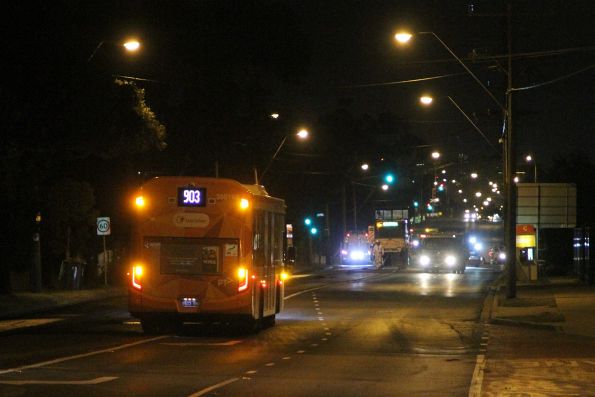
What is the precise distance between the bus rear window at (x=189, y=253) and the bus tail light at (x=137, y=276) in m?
0.37

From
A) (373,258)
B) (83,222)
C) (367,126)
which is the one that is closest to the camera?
(83,222)

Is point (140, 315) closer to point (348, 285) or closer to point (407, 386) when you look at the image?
point (407, 386)

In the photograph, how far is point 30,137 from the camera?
97.6ft

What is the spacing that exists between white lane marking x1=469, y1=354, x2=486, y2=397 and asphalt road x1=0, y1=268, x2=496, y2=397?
102 millimetres

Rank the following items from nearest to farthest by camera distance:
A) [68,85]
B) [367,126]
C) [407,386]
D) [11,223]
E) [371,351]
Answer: [407,386], [371,351], [68,85], [11,223], [367,126]

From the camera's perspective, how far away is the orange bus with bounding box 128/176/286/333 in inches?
887

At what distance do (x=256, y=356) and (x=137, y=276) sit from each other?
194 inches

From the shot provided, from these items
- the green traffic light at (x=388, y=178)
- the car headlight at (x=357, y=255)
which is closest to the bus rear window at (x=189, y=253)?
the green traffic light at (x=388, y=178)

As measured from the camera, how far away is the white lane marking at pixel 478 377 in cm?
1404

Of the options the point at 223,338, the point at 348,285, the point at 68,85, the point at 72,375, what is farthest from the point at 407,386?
the point at 348,285

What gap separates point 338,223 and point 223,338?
8434 centimetres

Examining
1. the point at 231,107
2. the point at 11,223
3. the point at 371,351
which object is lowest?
the point at 371,351

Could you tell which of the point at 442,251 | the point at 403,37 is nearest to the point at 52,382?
the point at 403,37

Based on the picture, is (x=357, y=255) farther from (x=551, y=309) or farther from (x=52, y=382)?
(x=52, y=382)
